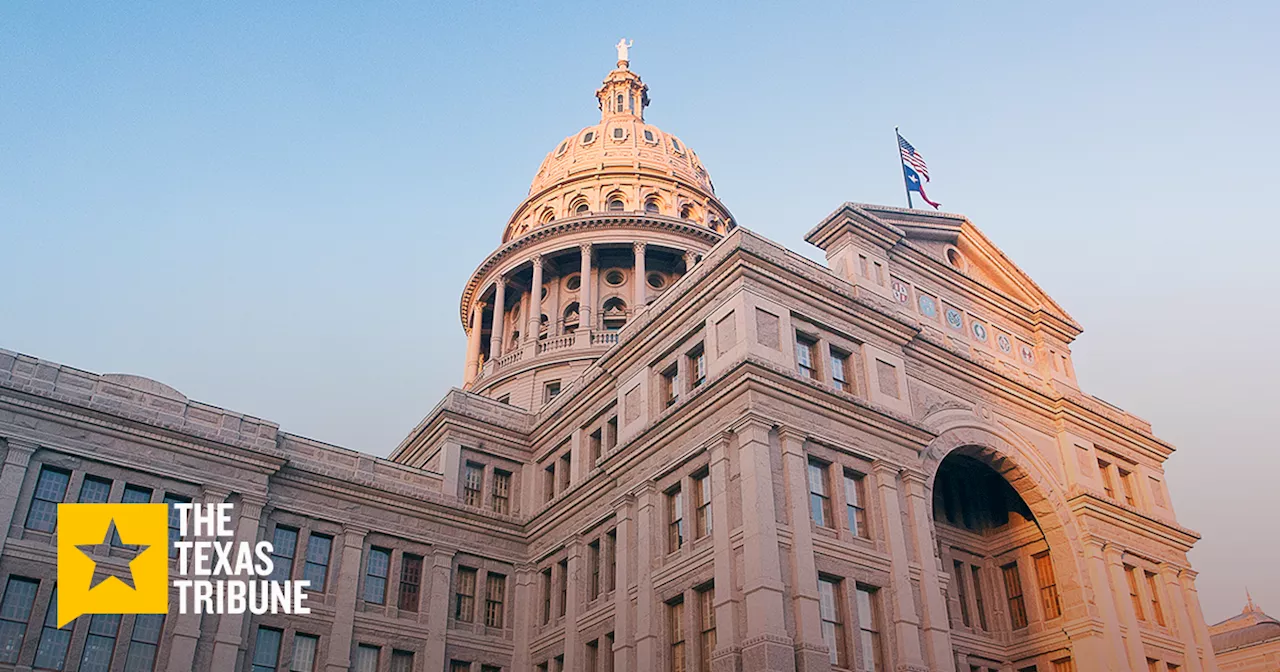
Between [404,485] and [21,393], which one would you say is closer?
[21,393]

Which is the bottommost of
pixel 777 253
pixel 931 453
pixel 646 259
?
pixel 931 453

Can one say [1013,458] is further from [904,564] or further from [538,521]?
[538,521]

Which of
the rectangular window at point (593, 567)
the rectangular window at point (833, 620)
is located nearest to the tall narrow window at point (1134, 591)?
the rectangular window at point (833, 620)

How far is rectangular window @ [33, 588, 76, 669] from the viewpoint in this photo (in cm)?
3166

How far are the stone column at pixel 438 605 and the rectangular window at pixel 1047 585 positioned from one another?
22164 millimetres

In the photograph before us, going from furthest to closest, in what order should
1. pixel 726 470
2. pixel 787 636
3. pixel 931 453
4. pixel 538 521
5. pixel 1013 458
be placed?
pixel 538 521 < pixel 1013 458 < pixel 931 453 < pixel 726 470 < pixel 787 636

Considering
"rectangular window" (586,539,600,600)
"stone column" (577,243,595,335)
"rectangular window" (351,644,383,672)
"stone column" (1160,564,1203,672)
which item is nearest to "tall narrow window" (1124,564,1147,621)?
"stone column" (1160,564,1203,672)

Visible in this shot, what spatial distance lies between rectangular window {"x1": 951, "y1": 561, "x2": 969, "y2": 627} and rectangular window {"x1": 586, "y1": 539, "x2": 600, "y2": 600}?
1415 cm

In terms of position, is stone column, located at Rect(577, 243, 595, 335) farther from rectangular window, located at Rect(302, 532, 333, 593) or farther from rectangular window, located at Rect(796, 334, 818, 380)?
rectangular window, located at Rect(796, 334, 818, 380)

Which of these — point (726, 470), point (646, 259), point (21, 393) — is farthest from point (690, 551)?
point (646, 259)

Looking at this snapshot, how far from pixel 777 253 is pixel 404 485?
58.1 feet

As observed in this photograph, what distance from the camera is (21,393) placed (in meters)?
34.0

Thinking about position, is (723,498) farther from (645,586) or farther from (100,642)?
(100,642)

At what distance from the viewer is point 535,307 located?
210 ft
